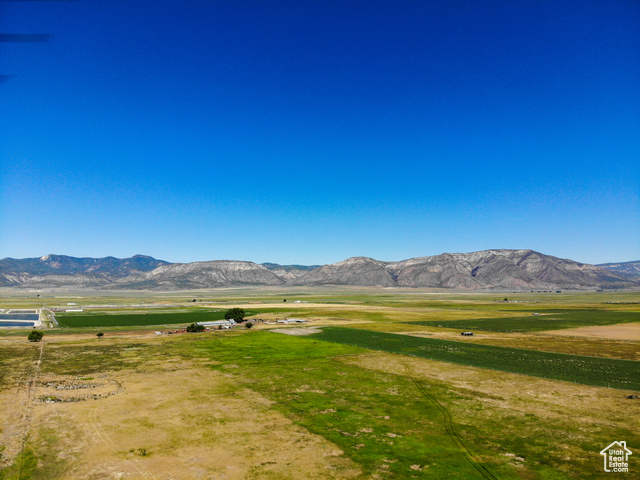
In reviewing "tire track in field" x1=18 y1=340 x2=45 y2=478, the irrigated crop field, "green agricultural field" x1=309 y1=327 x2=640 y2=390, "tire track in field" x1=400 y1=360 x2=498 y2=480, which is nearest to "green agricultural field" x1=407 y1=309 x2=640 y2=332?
the irrigated crop field

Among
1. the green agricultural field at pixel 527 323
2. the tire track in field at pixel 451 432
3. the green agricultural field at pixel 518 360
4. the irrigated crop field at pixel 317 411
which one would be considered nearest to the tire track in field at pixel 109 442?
the irrigated crop field at pixel 317 411

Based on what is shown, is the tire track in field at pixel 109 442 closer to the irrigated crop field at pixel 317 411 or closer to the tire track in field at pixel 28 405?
the irrigated crop field at pixel 317 411

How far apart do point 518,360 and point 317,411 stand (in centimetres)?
3852

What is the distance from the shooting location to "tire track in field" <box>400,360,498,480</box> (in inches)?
924

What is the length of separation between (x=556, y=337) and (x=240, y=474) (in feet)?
268

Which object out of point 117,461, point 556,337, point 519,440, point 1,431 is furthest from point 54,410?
point 556,337

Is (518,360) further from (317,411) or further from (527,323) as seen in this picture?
(527,323)

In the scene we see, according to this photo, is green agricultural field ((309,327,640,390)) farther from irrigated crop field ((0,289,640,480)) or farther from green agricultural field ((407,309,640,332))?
green agricultural field ((407,309,640,332))

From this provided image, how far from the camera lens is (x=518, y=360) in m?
56.0

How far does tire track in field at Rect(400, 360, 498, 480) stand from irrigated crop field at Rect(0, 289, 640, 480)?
166mm

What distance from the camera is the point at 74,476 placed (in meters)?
22.8

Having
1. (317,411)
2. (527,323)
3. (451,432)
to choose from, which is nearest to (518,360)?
(451,432)

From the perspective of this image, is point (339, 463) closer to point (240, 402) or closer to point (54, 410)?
point (240, 402)

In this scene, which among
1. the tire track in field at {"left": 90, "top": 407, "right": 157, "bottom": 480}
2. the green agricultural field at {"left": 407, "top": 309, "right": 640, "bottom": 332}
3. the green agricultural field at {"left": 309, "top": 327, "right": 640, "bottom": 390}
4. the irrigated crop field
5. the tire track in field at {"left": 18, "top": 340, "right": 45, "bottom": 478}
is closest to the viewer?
the tire track in field at {"left": 90, "top": 407, "right": 157, "bottom": 480}
